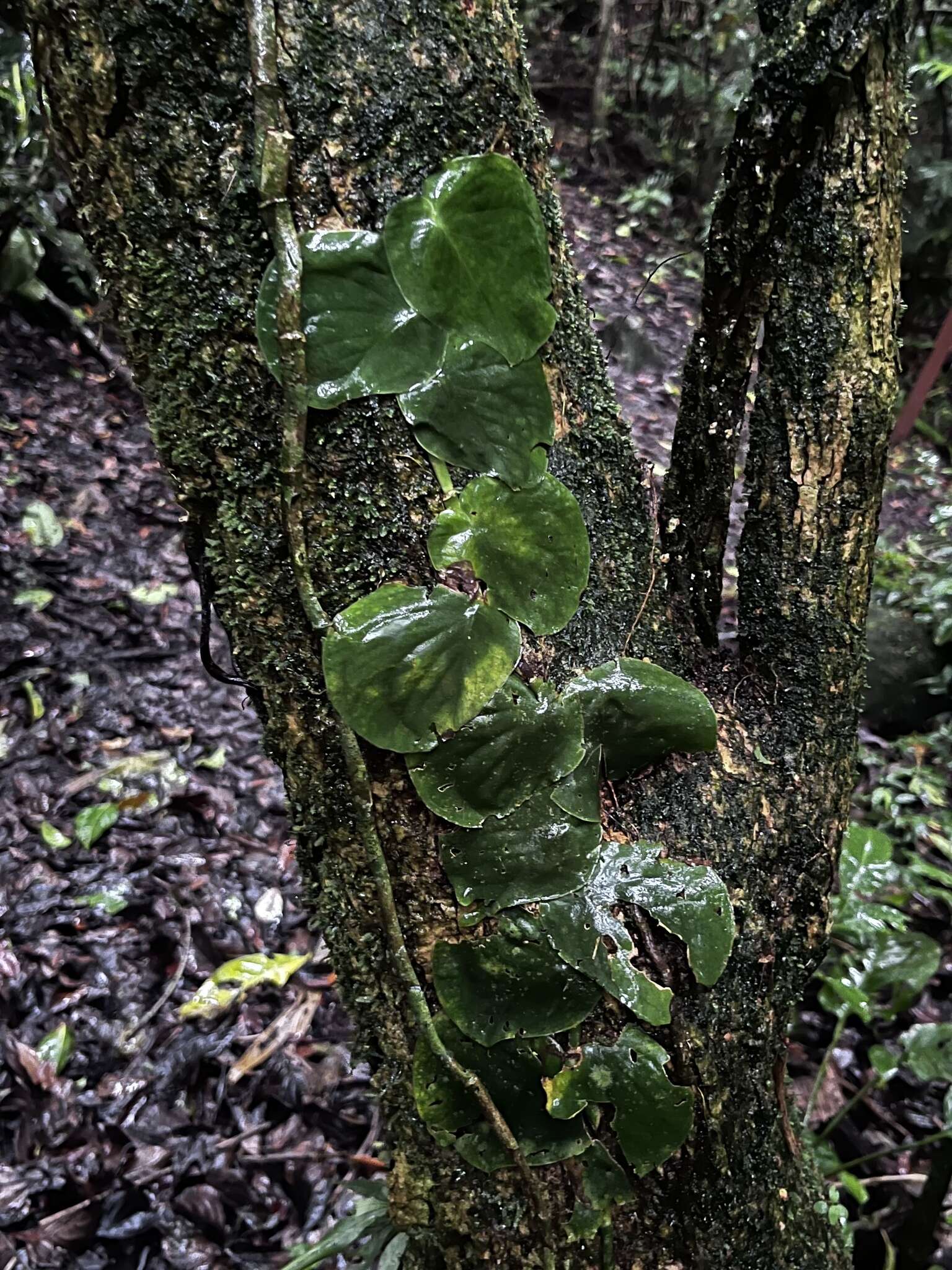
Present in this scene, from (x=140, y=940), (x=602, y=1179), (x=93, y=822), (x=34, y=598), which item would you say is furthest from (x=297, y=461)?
(x=34, y=598)

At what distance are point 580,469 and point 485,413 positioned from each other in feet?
0.48

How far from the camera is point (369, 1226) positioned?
45.8 inches

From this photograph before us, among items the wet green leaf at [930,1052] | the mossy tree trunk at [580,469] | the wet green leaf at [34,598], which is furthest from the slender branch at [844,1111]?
the wet green leaf at [34,598]

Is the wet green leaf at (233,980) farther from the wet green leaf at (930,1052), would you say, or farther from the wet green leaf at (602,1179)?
the wet green leaf at (930,1052)

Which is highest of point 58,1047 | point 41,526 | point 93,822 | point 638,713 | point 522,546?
point 522,546

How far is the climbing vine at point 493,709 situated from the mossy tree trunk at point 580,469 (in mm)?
26

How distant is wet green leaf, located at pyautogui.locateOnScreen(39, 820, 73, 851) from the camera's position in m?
2.06

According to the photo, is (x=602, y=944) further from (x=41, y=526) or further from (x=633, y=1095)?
(x=41, y=526)

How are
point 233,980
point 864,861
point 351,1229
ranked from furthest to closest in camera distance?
point 233,980, point 864,861, point 351,1229

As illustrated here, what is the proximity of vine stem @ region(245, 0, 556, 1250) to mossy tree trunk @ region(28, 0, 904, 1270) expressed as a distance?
1cm

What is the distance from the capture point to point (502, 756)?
0.82 metres

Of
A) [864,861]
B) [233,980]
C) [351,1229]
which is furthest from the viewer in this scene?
[233,980]

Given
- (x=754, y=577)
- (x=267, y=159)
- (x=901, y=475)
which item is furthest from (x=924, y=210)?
(x=267, y=159)

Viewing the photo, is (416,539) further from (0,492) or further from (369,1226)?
(0,492)
